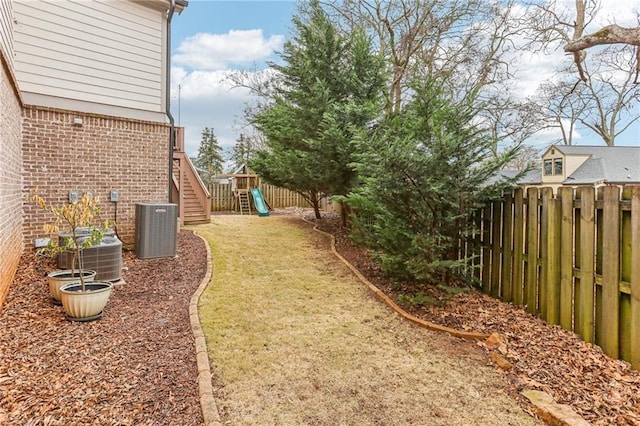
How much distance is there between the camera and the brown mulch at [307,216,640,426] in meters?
2.60

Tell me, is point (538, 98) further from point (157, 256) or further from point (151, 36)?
point (157, 256)

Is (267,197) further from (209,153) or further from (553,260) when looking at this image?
(209,153)

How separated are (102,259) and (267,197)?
489 inches

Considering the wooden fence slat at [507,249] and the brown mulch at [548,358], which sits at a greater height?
the wooden fence slat at [507,249]

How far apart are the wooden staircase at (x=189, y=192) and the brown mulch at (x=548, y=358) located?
7.01 m

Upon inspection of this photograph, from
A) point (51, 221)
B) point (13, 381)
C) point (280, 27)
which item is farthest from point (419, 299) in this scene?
point (280, 27)

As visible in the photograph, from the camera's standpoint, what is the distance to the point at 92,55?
21.7ft

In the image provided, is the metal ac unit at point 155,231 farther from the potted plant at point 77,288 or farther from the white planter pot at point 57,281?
the white planter pot at point 57,281

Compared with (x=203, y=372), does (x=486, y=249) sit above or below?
above

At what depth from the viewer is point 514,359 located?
3211 mm

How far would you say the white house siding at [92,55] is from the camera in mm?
5973

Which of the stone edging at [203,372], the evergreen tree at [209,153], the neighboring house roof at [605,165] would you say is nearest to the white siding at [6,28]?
the stone edging at [203,372]

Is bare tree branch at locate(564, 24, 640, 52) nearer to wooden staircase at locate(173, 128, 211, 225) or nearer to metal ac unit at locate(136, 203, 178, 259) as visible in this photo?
metal ac unit at locate(136, 203, 178, 259)

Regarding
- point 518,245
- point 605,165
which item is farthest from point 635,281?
point 605,165
